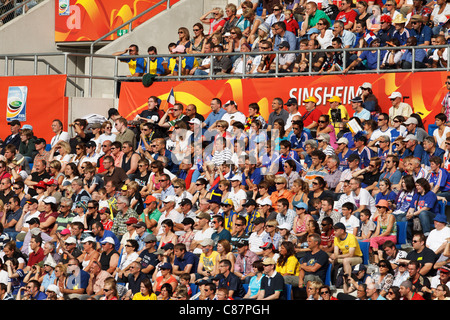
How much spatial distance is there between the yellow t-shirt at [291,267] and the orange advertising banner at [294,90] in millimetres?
4801

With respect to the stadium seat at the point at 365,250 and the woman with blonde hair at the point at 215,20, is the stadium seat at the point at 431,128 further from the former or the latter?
the woman with blonde hair at the point at 215,20

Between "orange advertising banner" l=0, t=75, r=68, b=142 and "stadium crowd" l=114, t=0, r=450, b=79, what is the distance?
169 cm

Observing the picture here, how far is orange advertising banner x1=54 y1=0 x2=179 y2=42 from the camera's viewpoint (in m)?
25.7

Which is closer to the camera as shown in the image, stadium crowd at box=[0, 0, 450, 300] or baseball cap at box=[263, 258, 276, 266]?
baseball cap at box=[263, 258, 276, 266]

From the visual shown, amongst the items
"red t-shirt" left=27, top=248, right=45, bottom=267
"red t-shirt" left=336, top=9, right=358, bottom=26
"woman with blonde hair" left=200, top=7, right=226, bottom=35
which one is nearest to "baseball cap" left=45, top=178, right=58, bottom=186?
"red t-shirt" left=27, top=248, right=45, bottom=267

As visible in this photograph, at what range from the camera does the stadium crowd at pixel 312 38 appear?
728 inches

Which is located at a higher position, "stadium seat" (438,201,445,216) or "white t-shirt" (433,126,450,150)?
"white t-shirt" (433,126,450,150)

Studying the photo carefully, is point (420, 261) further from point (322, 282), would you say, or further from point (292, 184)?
point (292, 184)

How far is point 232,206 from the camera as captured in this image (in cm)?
1620

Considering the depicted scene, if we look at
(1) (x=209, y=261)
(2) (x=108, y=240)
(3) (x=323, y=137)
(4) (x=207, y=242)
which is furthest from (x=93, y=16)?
(1) (x=209, y=261)

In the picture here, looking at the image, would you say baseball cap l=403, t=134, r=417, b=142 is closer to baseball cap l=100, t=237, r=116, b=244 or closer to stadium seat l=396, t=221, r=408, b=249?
stadium seat l=396, t=221, r=408, b=249

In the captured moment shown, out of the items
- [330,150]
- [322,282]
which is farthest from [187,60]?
[322,282]

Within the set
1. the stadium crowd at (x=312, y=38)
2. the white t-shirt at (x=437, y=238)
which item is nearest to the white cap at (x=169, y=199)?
the stadium crowd at (x=312, y=38)

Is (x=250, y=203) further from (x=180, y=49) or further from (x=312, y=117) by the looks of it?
(x=180, y=49)
